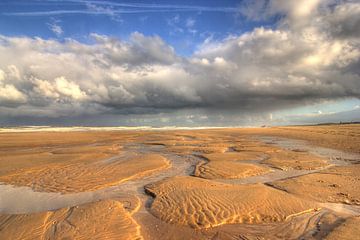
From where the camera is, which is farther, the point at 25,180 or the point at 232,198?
the point at 25,180

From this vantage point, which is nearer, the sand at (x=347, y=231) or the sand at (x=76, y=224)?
the sand at (x=347, y=231)

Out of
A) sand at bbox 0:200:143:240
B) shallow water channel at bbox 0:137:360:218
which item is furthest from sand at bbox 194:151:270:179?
sand at bbox 0:200:143:240

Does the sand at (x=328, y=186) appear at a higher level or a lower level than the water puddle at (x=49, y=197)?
higher

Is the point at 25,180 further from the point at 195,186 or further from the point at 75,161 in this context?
the point at 195,186

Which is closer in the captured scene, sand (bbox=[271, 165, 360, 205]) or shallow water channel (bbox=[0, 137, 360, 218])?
shallow water channel (bbox=[0, 137, 360, 218])

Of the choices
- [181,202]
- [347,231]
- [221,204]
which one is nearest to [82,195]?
[181,202]

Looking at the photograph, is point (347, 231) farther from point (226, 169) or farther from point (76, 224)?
point (226, 169)

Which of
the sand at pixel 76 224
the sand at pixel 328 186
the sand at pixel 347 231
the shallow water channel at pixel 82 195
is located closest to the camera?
the sand at pixel 347 231

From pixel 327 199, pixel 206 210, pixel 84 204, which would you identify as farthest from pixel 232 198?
pixel 84 204

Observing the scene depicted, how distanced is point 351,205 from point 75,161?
14.4 m

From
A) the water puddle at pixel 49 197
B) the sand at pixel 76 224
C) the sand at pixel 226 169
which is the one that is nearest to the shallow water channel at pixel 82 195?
the water puddle at pixel 49 197

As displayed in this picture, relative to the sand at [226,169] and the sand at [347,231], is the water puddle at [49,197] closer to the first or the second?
the sand at [226,169]

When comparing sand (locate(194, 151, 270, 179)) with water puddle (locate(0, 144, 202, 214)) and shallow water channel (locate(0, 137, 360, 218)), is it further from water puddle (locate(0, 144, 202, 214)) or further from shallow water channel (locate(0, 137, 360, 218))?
water puddle (locate(0, 144, 202, 214))

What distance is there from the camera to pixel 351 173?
12.3 metres
